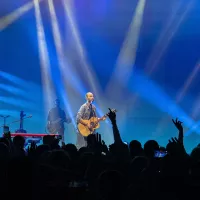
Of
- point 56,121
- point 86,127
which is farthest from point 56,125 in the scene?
point 86,127

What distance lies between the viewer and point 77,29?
12.1m

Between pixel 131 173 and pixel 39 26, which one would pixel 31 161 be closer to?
pixel 131 173

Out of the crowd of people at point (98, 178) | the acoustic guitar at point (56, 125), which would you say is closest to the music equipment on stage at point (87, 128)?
the acoustic guitar at point (56, 125)

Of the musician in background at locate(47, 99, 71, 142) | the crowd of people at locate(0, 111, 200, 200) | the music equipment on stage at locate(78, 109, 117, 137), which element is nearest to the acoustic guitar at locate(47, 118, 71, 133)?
the musician in background at locate(47, 99, 71, 142)

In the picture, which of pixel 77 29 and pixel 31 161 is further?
pixel 77 29

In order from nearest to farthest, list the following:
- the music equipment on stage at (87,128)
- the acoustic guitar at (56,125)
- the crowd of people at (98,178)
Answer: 1. the crowd of people at (98,178)
2. the music equipment on stage at (87,128)
3. the acoustic guitar at (56,125)

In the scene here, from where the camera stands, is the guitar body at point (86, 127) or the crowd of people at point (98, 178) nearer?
the crowd of people at point (98, 178)

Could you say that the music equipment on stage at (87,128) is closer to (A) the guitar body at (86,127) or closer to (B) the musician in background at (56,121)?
(A) the guitar body at (86,127)

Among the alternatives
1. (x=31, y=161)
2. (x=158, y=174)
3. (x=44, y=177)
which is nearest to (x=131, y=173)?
(x=158, y=174)

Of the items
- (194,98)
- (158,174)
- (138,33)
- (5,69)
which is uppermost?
(138,33)

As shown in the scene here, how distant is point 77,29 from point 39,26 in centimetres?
125

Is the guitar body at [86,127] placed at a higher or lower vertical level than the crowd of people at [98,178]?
higher

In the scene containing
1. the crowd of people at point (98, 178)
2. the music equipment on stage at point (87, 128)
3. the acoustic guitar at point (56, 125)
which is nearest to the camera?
the crowd of people at point (98, 178)

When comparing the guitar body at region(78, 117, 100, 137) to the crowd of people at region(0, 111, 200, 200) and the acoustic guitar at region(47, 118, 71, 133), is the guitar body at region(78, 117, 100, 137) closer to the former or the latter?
the acoustic guitar at region(47, 118, 71, 133)
